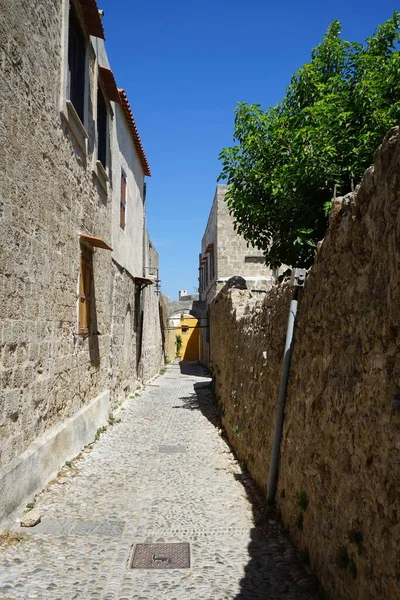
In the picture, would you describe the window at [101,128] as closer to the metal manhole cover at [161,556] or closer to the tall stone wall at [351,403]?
the tall stone wall at [351,403]

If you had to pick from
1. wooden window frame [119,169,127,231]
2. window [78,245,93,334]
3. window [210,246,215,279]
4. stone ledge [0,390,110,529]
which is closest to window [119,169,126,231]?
wooden window frame [119,169,127,231]

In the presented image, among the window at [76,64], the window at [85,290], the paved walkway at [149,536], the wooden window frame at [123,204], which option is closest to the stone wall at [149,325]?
the wooden window frame at [123,204]

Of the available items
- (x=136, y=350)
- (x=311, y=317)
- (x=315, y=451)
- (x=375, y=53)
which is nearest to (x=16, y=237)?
(x=311, y=317)

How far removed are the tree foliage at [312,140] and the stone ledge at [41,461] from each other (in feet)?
13.4

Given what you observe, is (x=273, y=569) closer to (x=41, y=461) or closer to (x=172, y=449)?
(x=41, y=461)

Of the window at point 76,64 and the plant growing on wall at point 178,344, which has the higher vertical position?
the window at point 76,64

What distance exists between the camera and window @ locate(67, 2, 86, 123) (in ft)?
21.7

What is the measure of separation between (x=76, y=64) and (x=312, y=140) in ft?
11.4

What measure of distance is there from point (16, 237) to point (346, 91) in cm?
642

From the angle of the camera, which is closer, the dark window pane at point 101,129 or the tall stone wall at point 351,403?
the tall stone wall at point 351,403

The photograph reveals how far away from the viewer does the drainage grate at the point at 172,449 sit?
7.21 m

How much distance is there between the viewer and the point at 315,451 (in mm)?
3537

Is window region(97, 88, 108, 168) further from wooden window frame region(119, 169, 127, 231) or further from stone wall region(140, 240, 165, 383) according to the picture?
stone wall region(140, 240, 165, 383)

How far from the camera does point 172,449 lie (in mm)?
7395
